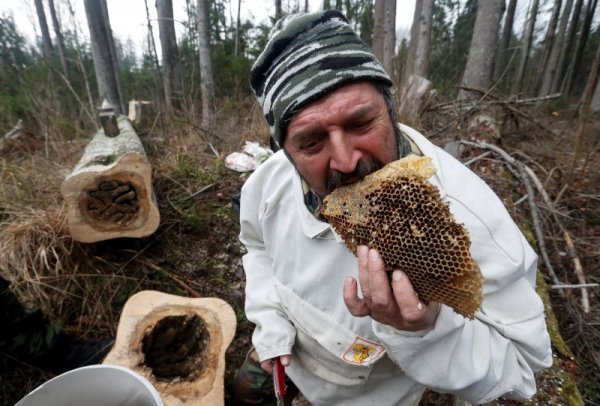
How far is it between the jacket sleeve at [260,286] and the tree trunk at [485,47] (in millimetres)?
6838

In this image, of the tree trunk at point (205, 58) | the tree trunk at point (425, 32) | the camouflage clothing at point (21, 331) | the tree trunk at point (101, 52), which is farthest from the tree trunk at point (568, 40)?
the camouflage clothing at point (21, 331)

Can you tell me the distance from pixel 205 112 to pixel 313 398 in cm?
678

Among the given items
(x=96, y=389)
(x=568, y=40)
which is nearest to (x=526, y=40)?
(x=568, y=40)

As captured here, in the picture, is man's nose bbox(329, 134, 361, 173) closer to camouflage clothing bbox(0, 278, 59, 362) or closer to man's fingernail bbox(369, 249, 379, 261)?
man's fingernail bbox(369, 249, 379, 261)

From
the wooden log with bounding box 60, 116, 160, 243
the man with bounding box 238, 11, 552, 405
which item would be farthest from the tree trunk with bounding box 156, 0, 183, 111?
the man with bounding box 238, 11, 552, 405

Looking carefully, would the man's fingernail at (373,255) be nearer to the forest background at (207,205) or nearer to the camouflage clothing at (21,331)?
the forest background at (207,205)

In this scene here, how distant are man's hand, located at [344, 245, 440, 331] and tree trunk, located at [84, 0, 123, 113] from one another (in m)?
7.86

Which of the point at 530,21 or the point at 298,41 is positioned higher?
the point at 530,21

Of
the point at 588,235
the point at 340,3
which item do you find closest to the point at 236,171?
the point at 588,235

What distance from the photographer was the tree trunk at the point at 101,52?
6.81 meters

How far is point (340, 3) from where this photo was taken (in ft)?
52.5

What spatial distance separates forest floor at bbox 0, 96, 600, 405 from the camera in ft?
8.50

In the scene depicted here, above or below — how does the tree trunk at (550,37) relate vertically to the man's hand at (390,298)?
above

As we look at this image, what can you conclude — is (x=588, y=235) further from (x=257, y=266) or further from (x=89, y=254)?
(x=89, y=254)
